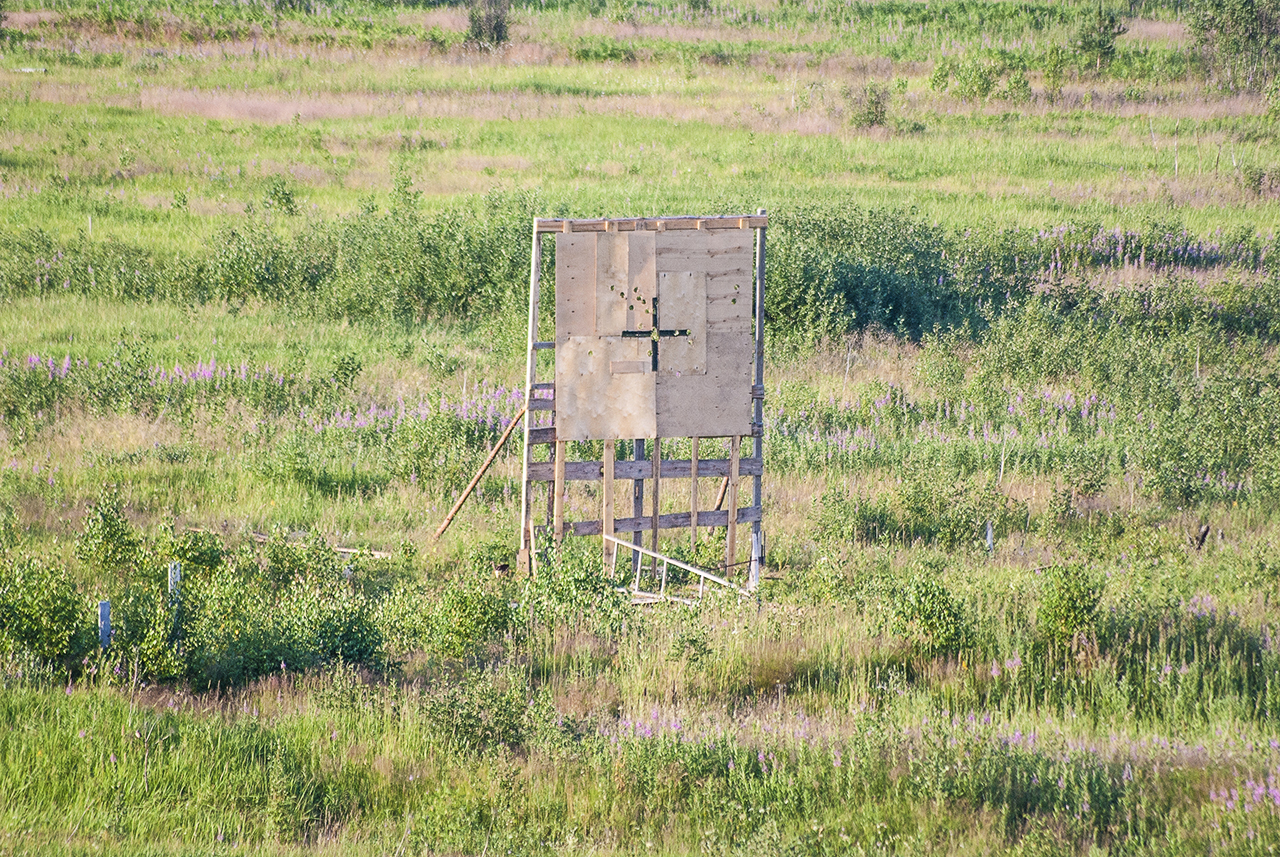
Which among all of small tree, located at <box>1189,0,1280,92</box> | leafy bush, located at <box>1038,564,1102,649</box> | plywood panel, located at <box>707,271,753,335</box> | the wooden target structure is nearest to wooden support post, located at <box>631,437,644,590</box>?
the wooden target structure

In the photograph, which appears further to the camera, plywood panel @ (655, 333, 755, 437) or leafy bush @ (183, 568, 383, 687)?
plywood panel @ (655, 333, 755, 437)

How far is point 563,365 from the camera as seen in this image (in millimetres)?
10477

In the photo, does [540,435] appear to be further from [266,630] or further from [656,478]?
[266,630]

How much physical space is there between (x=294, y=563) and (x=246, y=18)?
141 ft

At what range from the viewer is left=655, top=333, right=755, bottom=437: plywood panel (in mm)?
10656

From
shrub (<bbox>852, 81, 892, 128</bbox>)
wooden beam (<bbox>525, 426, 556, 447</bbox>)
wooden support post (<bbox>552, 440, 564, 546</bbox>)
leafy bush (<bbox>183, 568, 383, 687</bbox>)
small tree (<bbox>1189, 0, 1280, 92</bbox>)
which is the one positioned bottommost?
leafy bush (<bbox>183, 568, 383, 687</bbox>)

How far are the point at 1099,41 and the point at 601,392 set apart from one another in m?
38.9

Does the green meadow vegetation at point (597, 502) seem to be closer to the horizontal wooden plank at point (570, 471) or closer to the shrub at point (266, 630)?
the shrub at point (266, 630)

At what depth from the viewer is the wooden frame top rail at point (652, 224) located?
1016cm

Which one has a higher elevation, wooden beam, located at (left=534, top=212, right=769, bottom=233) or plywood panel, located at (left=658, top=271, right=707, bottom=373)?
wooden beam, located at (left=534, top=212, right=769, bottom=233)

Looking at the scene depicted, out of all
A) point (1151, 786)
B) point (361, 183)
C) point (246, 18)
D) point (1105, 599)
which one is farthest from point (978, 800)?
point (246, 18)

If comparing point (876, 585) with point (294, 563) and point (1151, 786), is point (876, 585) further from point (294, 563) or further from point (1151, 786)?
point (294, 563)

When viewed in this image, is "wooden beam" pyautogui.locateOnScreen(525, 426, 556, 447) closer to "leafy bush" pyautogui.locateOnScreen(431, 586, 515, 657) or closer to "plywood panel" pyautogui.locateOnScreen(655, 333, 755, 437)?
"plywood panel" pyautogui.locateOnScreen(655, 333, 755, 437)

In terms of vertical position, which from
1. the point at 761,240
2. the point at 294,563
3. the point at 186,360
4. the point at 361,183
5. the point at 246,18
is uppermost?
the point at 246,18
